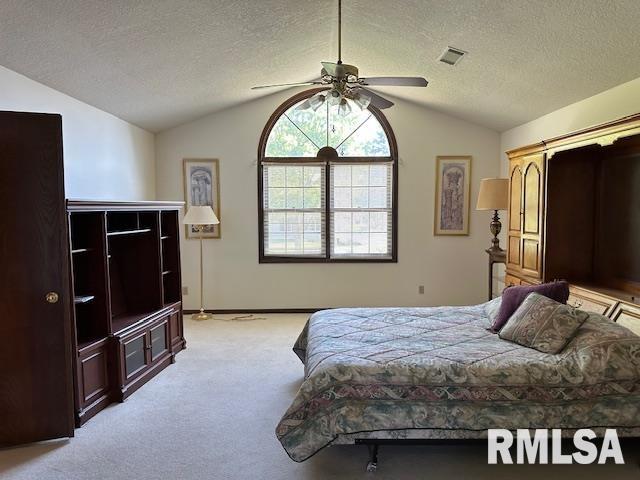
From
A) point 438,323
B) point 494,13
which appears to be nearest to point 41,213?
point 438,323

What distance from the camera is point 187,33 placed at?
347 cm

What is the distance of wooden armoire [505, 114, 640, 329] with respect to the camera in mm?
3623

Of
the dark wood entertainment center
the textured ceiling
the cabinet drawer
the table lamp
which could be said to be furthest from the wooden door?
the table lamp

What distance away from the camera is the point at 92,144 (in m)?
4.47

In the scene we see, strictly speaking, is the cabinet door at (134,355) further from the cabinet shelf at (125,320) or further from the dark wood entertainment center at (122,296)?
the cabinet shelf at (125,320)

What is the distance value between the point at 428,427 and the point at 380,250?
3932 millimetres

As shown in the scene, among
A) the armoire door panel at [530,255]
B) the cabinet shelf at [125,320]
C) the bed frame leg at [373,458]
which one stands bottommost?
the bed frame leg at [373,458]

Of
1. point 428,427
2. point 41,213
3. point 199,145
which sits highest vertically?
point 199,145

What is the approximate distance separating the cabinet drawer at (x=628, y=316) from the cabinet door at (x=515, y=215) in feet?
4.23

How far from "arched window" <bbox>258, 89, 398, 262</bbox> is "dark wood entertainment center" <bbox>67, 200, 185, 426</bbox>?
1851mm

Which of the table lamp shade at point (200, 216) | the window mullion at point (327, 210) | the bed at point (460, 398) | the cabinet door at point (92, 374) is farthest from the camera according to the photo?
the window mullion at point (327, 210)

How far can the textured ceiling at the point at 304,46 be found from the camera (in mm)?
2932

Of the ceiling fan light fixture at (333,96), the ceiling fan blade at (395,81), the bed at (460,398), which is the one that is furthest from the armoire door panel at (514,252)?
the ceiling fan light fixture at (333,96)

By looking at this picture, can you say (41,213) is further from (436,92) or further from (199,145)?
(436,92)
